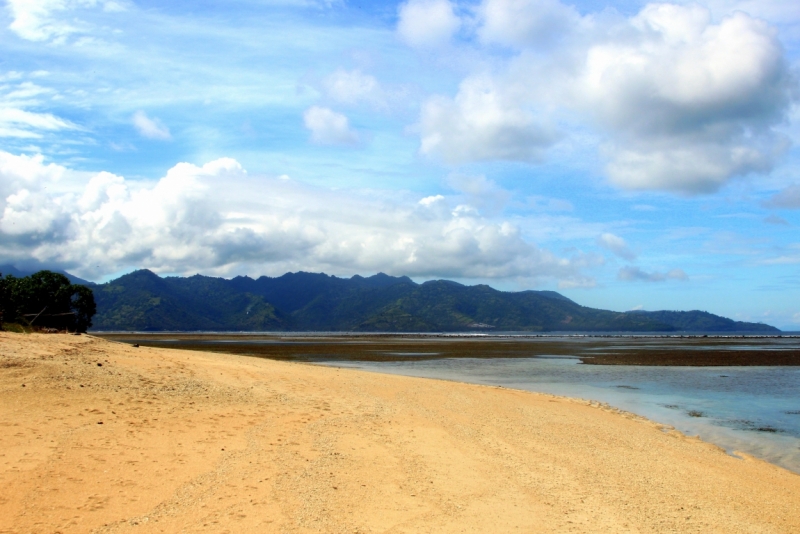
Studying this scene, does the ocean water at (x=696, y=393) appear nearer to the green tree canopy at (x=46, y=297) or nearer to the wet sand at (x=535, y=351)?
the wet sand at (x=535, y=351)

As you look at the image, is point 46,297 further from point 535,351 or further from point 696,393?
point 696,393

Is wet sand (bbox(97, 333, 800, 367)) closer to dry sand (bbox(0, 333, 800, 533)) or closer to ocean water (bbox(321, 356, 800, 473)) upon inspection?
ocean water (bbox(321, 356, 800, 473))

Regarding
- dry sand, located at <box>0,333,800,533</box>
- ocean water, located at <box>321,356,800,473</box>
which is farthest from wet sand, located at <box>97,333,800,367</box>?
dry sand, located at <box>0,333,800,533</box>

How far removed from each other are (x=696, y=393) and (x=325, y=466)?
26.3 metres

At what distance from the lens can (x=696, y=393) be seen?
30.1 metres

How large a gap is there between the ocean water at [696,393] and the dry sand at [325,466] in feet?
8.11

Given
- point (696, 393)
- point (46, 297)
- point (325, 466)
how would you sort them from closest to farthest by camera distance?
point (325, 466)
point (696, 393)
point (46, 297)

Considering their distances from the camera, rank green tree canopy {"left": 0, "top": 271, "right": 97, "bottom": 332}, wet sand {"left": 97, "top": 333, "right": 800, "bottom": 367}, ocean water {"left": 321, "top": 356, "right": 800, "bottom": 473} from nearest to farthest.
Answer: ocean water {"left": 321, "top": 356, "right": 800, "bottom": 473}, wet sand {"left": 97, "top": 333, "right": 800, "bottom": 367}, green tree canopy {"left": 0, "top": 271, "right": 97, "bottom": 332}

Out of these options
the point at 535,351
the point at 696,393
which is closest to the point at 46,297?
the point at 535,351

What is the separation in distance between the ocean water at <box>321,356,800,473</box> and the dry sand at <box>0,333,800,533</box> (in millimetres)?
2473

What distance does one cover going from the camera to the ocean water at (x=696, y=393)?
18609 millimetres

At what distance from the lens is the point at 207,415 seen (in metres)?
14.5

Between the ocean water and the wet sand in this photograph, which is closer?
the ocean water

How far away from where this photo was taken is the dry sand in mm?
8453
